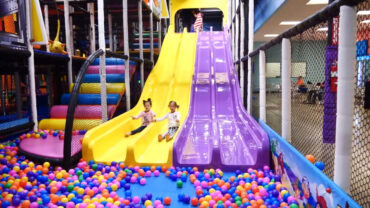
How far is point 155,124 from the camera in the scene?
469cm

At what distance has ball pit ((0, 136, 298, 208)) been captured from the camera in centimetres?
250

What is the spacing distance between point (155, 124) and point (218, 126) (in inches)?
38.4

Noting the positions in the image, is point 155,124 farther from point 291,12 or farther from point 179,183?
point 291,12

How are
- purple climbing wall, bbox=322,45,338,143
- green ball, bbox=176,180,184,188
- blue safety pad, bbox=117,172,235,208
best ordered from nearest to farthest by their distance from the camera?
blue safety pad, bbox=117,172,235,208 < green ball, bbox=176,180,184,188 < purple climbing wall, bbox=322,45,338,143

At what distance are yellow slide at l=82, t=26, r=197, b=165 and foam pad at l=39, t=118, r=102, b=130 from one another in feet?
1.42

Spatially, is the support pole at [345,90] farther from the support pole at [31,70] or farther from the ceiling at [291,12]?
the ceiling at [291,12]

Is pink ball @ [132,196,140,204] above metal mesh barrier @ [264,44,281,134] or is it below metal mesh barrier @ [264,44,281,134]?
below

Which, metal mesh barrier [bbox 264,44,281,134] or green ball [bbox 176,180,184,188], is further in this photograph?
metal mesh barrier [bbox 264,44,281,134]

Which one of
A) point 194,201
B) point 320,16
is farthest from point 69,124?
point 320,16

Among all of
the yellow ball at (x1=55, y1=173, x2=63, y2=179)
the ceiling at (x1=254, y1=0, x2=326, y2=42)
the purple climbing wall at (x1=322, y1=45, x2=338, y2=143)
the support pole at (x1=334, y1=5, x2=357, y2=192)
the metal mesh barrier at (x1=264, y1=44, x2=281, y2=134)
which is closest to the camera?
the support pole at (x1=334, y1=5, x2=357, y2=192)

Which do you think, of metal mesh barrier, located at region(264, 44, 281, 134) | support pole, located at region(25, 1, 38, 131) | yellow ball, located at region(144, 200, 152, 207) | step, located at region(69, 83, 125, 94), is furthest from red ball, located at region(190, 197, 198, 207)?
step, located at region(69, 83, 125, 94)

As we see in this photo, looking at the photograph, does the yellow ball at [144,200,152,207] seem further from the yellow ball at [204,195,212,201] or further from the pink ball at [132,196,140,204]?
the yellow ball at [204,195,212,201]

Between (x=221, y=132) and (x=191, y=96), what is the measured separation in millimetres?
1487

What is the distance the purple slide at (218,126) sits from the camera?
11.0 feet
